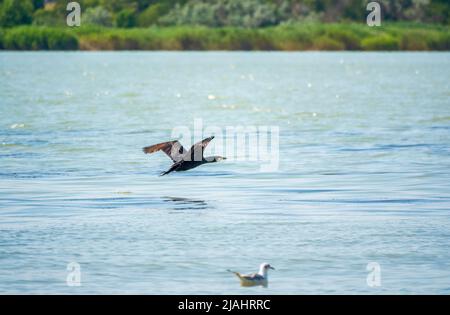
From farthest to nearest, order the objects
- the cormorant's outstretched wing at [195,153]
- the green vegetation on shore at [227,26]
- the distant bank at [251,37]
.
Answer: the green vegetation on shore at [227,26]
the distant bank at [251,37]
the cormorant's outstretched wing at [195,153]

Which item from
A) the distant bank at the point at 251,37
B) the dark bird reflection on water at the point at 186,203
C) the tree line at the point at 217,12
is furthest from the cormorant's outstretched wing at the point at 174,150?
the tree line at the point at 217,12

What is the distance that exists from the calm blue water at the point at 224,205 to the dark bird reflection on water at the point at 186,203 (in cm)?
5

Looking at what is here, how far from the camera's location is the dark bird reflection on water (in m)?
19.1

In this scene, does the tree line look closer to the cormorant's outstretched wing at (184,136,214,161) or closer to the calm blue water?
the calm blue water

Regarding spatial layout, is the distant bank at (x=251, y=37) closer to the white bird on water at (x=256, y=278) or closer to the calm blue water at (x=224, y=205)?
the calm blue water at (x=224, y=205)

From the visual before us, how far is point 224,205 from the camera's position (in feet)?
63.5

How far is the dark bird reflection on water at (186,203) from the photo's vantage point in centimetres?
1909

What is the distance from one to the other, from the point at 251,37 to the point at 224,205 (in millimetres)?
89245

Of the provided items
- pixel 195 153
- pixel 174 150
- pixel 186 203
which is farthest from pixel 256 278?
pixel 174 150

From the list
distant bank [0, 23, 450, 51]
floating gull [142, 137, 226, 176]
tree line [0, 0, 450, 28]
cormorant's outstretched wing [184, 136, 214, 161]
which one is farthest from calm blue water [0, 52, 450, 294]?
tree line [0, 0, 450, 28]

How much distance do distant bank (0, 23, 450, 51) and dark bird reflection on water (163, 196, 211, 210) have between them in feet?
270

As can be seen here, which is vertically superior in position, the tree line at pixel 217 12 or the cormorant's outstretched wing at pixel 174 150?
the tree line at pixel 217 12
